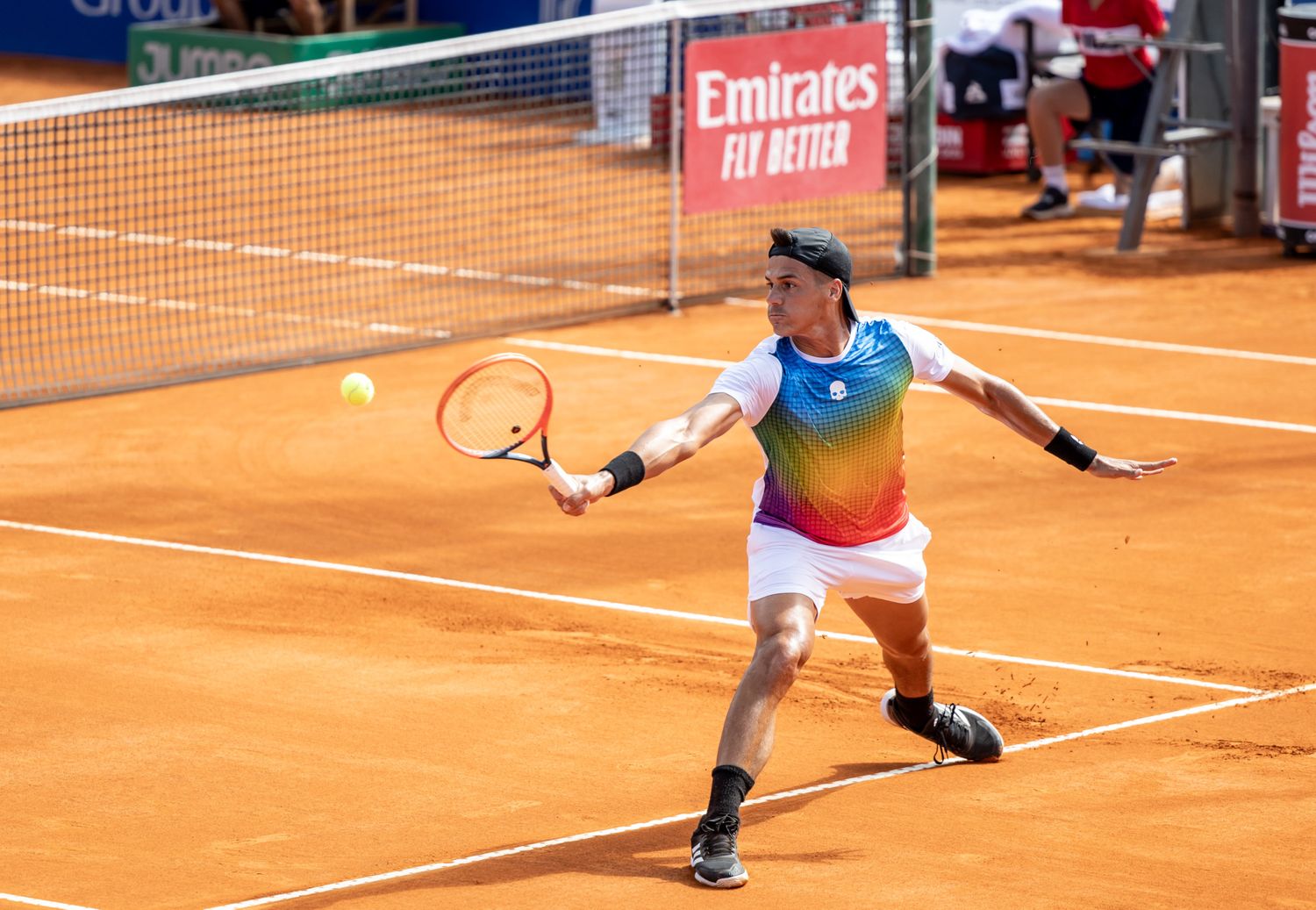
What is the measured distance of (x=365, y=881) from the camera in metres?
6.06

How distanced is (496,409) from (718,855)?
1442 millimetres

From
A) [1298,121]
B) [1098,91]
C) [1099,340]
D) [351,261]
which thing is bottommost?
[1099,340]

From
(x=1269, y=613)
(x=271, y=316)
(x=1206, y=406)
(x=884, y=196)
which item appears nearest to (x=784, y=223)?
(x=884, y=196)

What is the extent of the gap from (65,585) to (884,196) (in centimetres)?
1148

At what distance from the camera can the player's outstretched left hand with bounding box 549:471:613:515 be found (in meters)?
5.68

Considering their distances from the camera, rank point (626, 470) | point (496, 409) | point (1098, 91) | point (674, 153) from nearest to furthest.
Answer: point (626, 470) → point (496, 409) → point (674, 153) → point (1098, 91)

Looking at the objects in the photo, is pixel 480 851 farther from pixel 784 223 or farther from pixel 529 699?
pixel 784 223

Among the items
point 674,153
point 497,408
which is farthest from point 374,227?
point 497,408

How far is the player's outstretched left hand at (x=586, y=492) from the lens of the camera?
5.68 meters

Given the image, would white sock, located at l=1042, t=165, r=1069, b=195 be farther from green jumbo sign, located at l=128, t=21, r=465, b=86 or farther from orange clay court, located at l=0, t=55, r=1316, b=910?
green jumbo sign, located at l=128, t=21, r=465, b=86

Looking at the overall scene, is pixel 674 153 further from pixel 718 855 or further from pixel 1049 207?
pixel 718 855

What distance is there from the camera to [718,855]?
5.93 meters

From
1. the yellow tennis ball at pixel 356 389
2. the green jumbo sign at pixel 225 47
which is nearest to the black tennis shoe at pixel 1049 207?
the green jumbo sign at pixel 225 47

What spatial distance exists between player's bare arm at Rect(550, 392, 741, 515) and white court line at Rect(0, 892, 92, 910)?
1764mm
